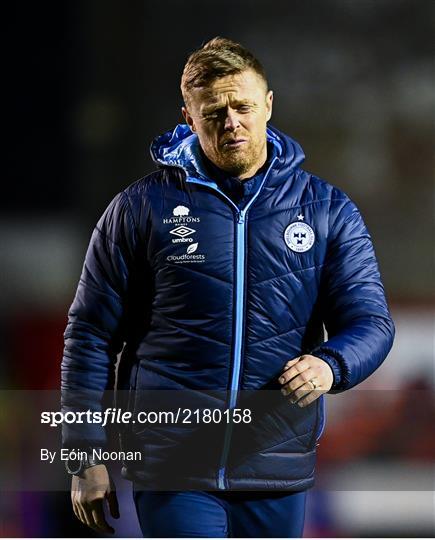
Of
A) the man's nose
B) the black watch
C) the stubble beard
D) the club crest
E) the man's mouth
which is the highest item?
the man's nose

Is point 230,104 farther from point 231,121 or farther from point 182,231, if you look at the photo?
point 182,231

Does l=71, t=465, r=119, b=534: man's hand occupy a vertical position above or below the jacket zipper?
below

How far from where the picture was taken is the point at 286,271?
2291 mm

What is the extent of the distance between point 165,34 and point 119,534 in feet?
5.20

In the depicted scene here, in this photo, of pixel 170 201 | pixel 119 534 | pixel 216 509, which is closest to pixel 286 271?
pixel 170 201

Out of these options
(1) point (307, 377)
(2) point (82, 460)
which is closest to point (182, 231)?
(1) point (307, 377)

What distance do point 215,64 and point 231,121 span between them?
16cm

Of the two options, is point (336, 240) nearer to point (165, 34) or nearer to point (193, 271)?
point (193, 271)

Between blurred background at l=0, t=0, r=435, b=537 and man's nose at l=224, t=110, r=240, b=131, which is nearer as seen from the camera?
man's nose at l=224, t=110, r=240, b=131

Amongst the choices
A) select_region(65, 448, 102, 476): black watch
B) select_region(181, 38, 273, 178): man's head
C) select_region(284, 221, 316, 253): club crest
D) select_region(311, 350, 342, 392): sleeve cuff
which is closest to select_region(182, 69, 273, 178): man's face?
select_region(181, 38, 273, 178): man's head

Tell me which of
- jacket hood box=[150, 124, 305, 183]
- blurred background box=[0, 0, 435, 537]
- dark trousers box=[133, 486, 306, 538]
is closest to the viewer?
dark trousers box=[133, 486, 306, 538]

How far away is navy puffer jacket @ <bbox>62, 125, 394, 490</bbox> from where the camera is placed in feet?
7.45

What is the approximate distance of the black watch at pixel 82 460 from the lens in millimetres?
2350

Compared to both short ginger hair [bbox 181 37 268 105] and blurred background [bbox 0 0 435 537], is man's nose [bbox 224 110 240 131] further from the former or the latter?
blurred background [bbox 0 0 435 537]
